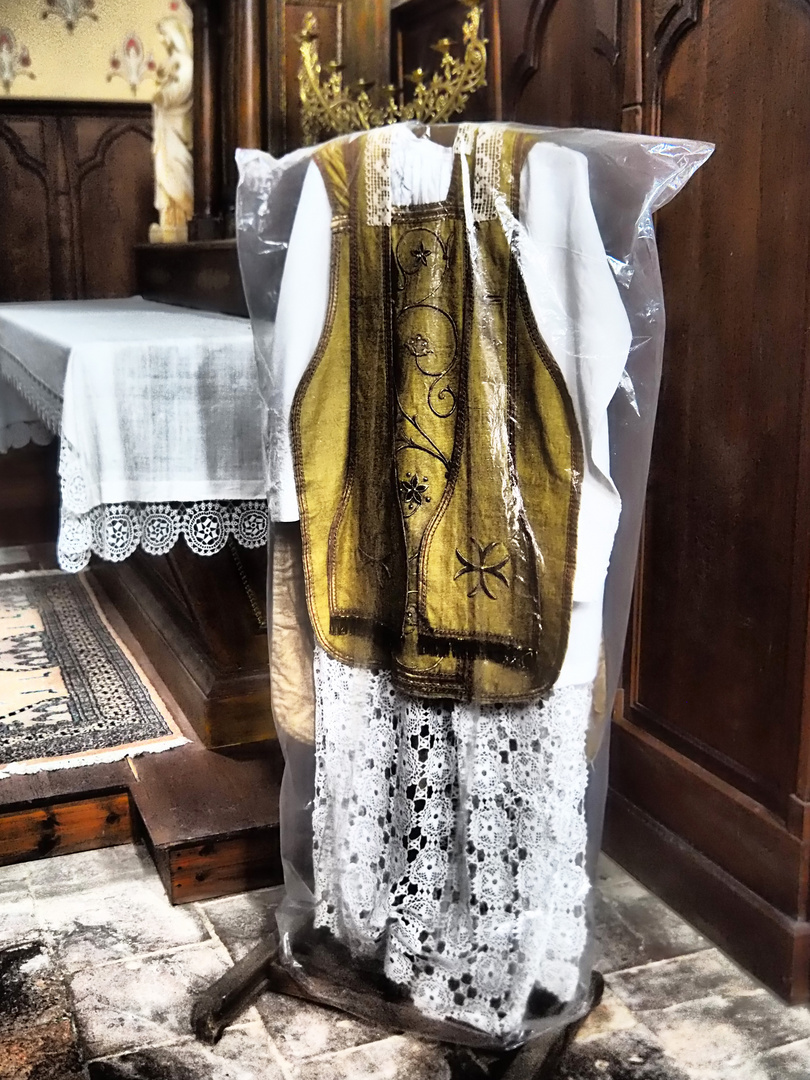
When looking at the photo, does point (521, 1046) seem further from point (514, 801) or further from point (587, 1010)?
point (514, 801)

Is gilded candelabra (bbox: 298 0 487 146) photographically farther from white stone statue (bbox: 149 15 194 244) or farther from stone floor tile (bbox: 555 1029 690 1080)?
stone floor tile (bbox: 555 1029 690 1080)

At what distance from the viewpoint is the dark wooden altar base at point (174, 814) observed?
2219mm

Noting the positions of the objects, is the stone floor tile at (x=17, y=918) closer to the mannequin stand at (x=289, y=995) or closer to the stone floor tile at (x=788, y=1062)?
the mannequin stand at (x=289, y=995)

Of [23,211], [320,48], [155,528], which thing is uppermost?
[320,48]

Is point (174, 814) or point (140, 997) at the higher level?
point (174, 814)

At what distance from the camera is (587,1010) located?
1786mm

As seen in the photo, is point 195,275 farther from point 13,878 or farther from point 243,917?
point 243,917

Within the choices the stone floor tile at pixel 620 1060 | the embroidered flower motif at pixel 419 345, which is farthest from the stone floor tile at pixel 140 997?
the embroidered flower motif at pixel 419 345

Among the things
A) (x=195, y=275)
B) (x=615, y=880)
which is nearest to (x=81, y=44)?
(x=195, y=275)

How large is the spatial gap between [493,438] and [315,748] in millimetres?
601

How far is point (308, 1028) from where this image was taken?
71.6 inches

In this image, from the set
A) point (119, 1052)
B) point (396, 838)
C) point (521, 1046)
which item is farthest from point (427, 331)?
point (119, 1052)

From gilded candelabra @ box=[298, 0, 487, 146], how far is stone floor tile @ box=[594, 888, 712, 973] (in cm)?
176

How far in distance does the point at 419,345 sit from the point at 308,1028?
107 centimetres
